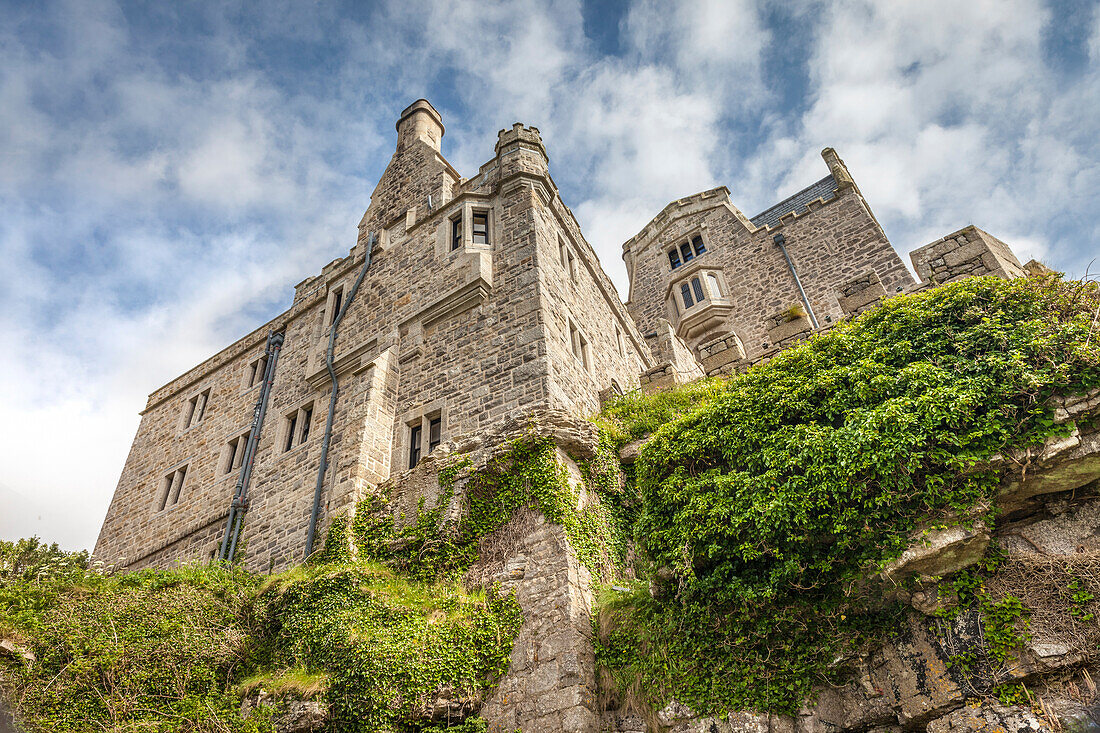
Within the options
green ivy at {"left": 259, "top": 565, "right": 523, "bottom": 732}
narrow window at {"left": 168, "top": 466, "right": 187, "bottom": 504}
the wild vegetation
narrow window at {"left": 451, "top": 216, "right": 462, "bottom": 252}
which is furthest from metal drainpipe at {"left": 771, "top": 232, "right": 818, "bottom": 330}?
narrow window at {"left": 168, "top": 466, "right": 187, "bottom": 504}

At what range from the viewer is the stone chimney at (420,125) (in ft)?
68.8

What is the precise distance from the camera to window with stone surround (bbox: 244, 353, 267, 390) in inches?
789

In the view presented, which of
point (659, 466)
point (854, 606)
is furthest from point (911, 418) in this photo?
point (659, 466)

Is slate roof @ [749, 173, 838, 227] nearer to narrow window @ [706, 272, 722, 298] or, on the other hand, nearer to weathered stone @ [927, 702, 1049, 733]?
narrow window @ [706, 272, 722, 298]

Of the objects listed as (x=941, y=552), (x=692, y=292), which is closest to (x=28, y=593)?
(x=941, y=552)

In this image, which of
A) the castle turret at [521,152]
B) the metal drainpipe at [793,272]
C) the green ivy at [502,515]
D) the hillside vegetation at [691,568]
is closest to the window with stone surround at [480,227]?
the castle turret at [521,152]

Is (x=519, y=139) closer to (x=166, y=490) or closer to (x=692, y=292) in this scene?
(x=692, y=292)

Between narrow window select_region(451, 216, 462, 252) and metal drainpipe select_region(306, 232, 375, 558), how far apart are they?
10.1ft

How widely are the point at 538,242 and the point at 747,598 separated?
976 centimetres

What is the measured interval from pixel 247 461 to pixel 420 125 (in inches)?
473

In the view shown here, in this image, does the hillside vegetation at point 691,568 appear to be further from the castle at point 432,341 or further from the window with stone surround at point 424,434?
the window with stone surround at point 424,434

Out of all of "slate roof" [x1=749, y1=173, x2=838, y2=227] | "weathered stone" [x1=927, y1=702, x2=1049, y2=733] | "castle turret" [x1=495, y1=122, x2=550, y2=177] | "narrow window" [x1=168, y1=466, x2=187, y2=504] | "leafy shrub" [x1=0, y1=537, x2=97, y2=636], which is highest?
"slate roof" [x1=749, y1=173, x2=838, y2=227]

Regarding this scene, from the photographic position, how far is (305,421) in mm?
16156

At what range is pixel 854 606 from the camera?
7.23m
